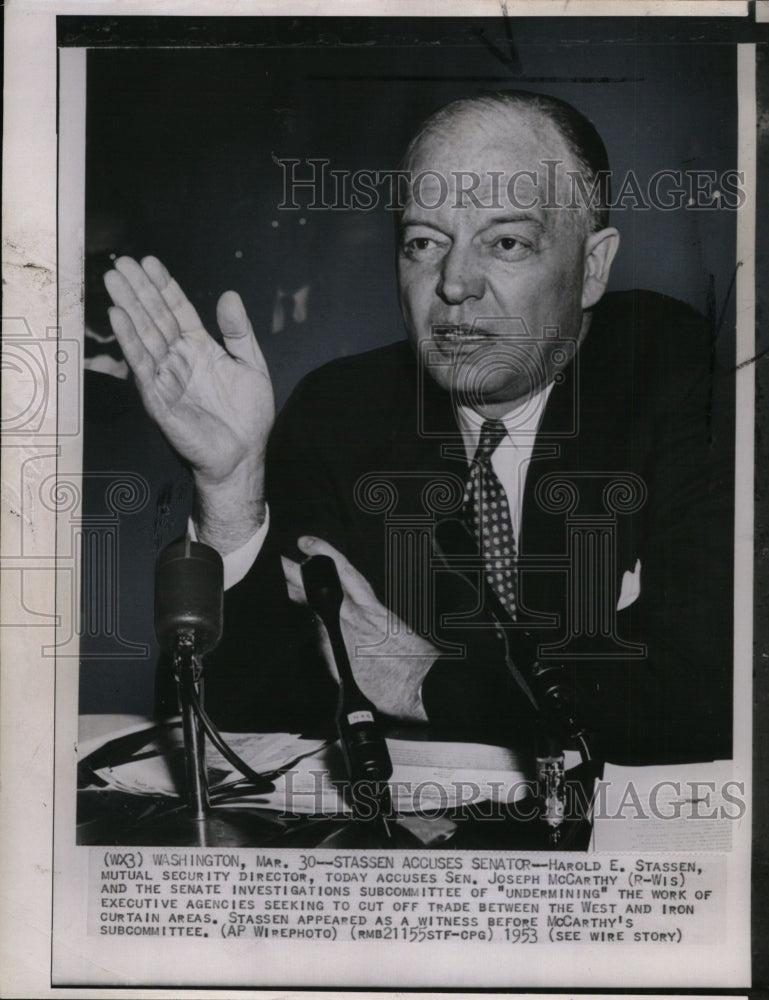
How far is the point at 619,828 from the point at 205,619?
83 cm

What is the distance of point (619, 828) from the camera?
1535mm

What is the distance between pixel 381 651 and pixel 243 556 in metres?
0.31

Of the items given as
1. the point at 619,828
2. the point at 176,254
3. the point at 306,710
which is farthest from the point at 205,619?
the point at 619,828

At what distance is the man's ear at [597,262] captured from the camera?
1.57 m

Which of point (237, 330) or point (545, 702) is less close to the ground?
point (237, 330)

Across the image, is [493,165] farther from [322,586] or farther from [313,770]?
[313,770]

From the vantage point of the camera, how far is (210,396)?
1574 millimetres

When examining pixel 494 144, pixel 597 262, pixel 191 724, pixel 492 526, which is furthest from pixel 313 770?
pixel 494 144

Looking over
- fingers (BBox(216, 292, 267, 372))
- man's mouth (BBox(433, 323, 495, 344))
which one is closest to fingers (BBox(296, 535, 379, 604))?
fingers (BBox(216, 292, 267, 372))

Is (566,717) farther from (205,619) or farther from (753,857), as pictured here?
(205,619)

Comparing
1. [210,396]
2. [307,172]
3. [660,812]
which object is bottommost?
[660,812]

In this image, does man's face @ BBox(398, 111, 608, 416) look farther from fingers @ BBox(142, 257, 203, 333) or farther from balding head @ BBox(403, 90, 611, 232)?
fingers @ BBox(142, 257, 203, 333)
